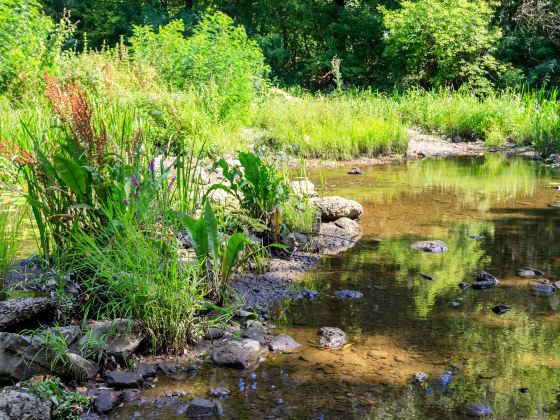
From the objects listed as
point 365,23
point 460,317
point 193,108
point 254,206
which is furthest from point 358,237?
point 365,23

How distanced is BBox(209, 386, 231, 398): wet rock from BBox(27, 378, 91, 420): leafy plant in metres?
0.65

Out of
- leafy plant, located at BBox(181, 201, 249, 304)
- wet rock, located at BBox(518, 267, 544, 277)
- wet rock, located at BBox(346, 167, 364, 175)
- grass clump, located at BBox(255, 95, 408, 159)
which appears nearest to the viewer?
leafy plant, located at BBox(181, 201, 249, 304)

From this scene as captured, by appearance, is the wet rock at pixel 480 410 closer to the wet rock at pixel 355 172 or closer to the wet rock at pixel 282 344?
the wet rock at pixel 282 344

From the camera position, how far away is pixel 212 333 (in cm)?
410

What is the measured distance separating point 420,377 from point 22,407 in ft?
6.90

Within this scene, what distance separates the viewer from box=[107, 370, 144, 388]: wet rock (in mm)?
3441

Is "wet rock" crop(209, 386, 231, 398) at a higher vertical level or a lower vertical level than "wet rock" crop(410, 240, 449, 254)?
higher

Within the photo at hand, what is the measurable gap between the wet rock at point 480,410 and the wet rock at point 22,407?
6.87ft

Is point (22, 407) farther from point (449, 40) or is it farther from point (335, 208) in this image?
point (449, 40)

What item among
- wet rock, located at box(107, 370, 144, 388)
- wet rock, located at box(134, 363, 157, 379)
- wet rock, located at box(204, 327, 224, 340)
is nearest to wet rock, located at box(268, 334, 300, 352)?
wet rock, located at box(204, 327, 224, 340)

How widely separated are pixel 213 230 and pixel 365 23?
23.4 meters

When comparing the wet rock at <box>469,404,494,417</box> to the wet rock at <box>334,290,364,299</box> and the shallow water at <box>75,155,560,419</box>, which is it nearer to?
the shallow water at <box>75,155,560,419</box>

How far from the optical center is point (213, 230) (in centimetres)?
440

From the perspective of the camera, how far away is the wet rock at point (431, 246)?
20.4 feet
